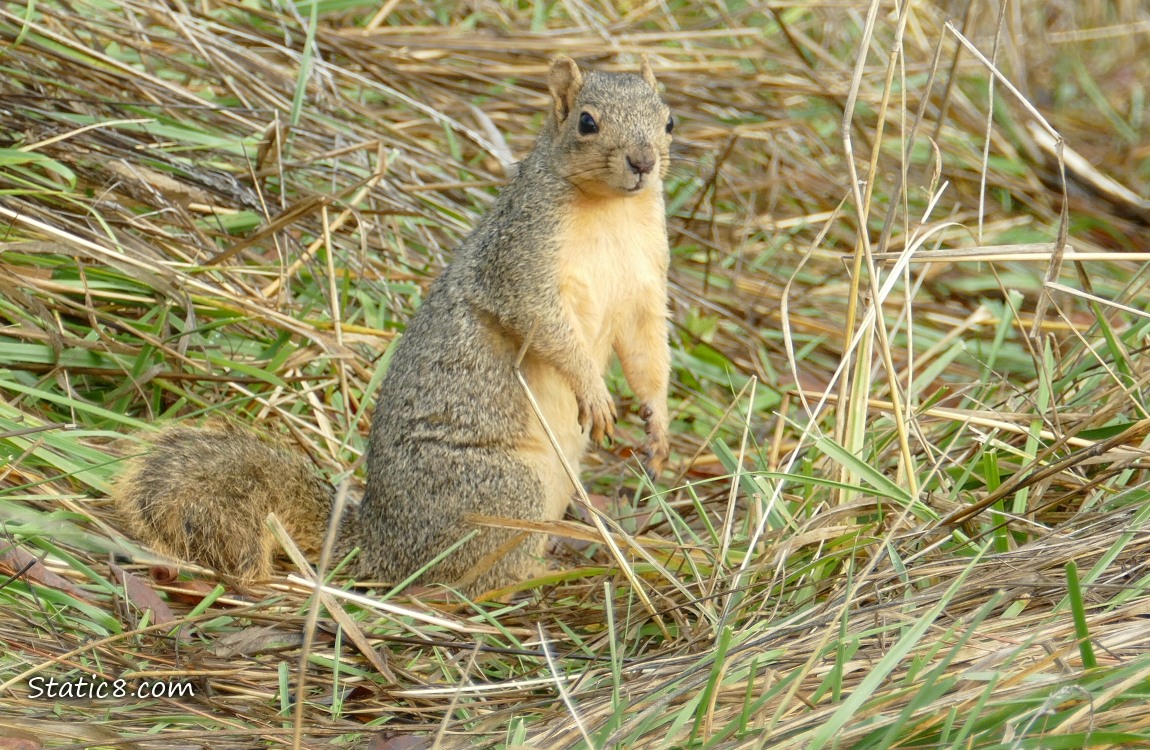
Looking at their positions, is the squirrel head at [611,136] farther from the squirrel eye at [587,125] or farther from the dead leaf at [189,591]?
the dead leaf at [189,591]

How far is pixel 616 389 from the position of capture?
163 inches

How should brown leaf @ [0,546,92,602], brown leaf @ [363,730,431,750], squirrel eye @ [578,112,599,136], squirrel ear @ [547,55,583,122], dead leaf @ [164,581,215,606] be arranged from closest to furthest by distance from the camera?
1. brown leaf @ [363,730,431,750]
2. brown leaf @ [0,546,92,602]
3. dead leaf @ [164,581,215,606]
4. squirrel eye @ [578,112,599,136]
5. squirrel ear @ [547,55,583,122]

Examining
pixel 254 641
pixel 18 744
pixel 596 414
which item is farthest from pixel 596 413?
pixel 18 744

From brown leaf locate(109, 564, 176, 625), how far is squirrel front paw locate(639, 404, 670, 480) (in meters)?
1.25

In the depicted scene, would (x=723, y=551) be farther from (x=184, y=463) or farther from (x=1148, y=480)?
(x=184, y=463)

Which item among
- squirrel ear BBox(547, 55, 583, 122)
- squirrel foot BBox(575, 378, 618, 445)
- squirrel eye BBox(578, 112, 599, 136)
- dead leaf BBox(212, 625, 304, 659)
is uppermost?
squirrel ear BBox(547, 55, 583, 122)

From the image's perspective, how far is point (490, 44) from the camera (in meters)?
5.21

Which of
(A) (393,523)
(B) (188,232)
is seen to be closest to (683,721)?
(A) (393,523)

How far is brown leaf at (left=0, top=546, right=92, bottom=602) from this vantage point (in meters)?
2.34

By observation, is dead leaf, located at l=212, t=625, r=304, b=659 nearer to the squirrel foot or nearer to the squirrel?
the squirrel

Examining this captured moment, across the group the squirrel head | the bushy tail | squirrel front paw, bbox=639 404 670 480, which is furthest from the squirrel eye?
the bushy tail

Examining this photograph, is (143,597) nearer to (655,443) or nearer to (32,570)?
(32,570)

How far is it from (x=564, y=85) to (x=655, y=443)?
980mm

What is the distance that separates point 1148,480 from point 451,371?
5.26ft
